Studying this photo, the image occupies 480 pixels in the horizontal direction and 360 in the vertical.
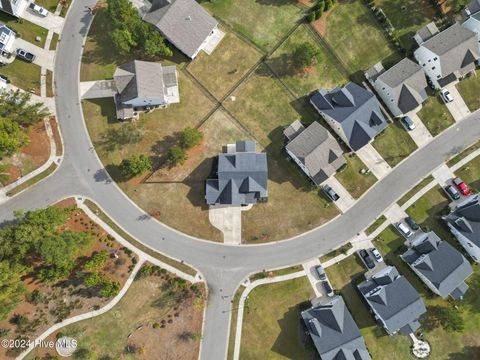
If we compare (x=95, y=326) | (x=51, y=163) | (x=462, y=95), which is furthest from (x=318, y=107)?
(x=95, y=326)

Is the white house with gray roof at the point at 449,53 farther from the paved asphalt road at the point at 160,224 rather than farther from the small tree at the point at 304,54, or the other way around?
the paved asphalt road at the point at 160,224

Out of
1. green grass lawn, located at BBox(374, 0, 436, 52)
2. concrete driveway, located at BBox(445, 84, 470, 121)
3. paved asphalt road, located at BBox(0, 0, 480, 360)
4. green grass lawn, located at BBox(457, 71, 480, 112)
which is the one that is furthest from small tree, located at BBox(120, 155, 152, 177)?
green grass lawn, located at BBox(457, 71, 480, 112)

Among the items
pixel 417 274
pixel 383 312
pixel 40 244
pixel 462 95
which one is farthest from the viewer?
pixel 462 95

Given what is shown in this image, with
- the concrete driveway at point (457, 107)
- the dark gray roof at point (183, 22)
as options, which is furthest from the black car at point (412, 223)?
the dark gray roof at point (183, 22)

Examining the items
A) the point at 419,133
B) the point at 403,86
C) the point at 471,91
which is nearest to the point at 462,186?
the point at 419,133

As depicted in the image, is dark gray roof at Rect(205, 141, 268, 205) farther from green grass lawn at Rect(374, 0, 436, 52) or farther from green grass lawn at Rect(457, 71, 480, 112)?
green grass lawn at Rect(457, 71, 480, 112)

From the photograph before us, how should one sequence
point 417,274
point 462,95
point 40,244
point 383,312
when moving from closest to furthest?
1. point 40,244
2. point 383,312
3. point 417,274
4. point 462,95

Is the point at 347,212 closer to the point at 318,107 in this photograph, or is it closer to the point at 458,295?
the point at 318,107
